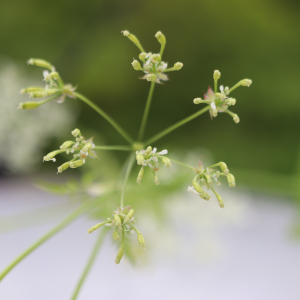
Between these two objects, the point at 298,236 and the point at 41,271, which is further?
the point at 41,271

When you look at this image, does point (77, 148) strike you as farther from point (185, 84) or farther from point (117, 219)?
point (185, 84)

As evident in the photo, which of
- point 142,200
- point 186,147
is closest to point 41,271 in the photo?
point 142,200

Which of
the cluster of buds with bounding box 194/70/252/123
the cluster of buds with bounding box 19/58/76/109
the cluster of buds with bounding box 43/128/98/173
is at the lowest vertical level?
the cluster of buds with bounding box 43/128/98/173

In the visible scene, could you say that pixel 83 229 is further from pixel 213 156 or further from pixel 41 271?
pixel 213 156

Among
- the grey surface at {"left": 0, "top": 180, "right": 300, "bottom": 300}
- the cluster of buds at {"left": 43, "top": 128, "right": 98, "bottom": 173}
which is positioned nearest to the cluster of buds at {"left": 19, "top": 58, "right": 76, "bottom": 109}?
the cluster of buds at {"left": 43, "top": 128, "right": 98, "bottom": 173}

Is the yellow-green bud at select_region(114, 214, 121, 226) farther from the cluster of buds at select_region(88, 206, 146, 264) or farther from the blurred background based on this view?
the blurred background

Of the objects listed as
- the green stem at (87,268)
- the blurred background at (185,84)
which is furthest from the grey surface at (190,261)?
the green stem at (87,268)

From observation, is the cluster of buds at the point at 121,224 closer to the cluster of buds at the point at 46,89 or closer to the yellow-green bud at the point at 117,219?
the yellow-green bud at the point at 117,219

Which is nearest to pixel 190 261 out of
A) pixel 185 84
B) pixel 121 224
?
pixel 185 84
